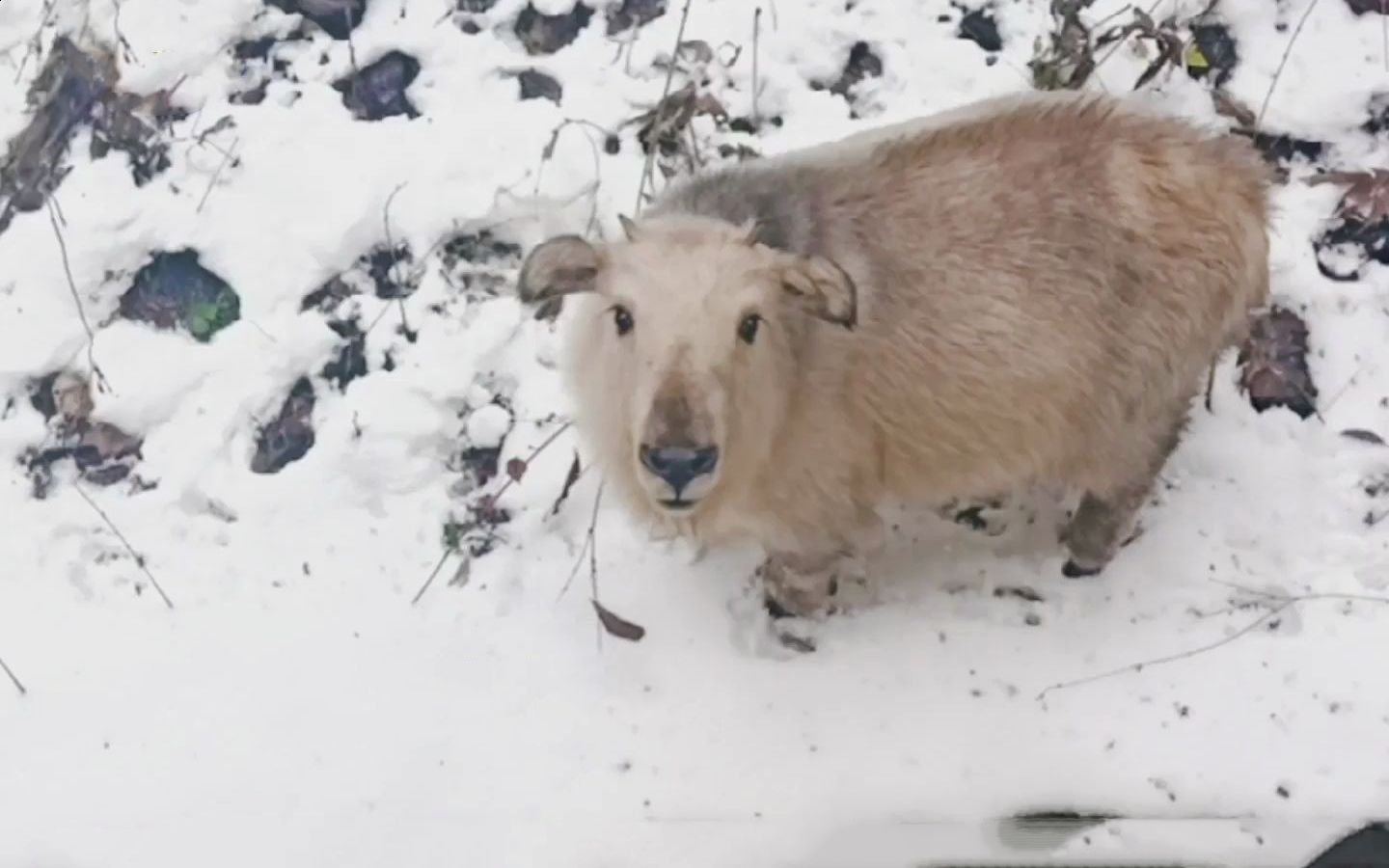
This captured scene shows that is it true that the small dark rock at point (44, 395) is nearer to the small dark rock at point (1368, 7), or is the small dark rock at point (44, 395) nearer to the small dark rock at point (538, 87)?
the small dark rock at point (538, 87)

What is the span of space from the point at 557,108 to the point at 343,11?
2.69 feet

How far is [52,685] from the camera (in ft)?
11.8

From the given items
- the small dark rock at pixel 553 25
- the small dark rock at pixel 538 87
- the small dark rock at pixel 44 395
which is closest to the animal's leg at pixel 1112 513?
the small dark rock at pixel 538 87

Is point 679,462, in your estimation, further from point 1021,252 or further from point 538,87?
point 538,87

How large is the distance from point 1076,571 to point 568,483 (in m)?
1.35

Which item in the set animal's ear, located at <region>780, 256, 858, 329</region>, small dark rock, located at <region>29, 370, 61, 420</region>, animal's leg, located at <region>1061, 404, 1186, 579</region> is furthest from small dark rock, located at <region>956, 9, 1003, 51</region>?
small dark rock, located at <region>29, 370, 61, 420</region>

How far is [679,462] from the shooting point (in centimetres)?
262

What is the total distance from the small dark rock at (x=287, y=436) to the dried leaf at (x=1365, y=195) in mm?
2989

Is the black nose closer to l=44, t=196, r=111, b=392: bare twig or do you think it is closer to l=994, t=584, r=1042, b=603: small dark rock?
l=994, t=584, r=1042, b=603: small dark rock

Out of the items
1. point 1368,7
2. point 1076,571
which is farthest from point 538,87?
point 1368,7

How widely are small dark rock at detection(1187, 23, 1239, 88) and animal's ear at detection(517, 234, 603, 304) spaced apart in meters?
2.28

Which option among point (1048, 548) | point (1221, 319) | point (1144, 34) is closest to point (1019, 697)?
point (1048, 548)

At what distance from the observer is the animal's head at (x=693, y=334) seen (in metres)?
2.68

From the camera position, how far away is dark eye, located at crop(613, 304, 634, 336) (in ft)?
9.52
